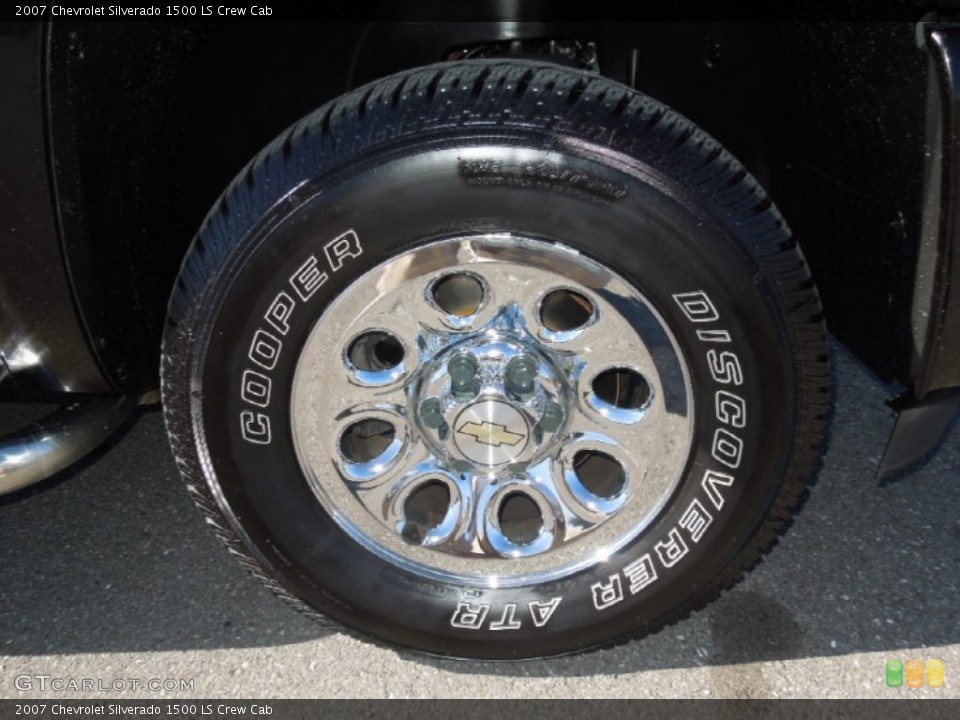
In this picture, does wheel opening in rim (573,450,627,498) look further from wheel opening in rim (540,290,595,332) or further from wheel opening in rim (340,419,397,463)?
wheel opening in rim (340,419,397,463)

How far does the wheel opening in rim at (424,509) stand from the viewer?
73.2 inches

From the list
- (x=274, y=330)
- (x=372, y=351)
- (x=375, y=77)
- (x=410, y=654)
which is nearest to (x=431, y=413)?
(x=372, y=351)

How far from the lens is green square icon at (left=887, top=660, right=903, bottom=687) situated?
6.14 feet

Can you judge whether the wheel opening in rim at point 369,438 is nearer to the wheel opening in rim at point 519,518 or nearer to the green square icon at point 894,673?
the wheel opening in rim at point 519,518

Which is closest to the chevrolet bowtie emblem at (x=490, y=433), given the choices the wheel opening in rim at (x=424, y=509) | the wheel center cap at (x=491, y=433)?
the wheel center cap at (x=491, y=433)

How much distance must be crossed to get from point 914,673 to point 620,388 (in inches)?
32.7

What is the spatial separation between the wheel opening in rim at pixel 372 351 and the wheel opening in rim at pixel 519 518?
392 millimetres

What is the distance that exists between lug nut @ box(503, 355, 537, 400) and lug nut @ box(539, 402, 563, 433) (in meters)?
0.05

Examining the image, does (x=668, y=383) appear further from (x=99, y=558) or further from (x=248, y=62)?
(x=99, y=558)

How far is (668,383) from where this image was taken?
1.71 metres

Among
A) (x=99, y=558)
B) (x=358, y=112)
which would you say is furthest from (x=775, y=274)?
(x=99, y=558)

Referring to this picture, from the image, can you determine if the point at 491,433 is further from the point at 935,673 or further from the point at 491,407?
the point at 935,673

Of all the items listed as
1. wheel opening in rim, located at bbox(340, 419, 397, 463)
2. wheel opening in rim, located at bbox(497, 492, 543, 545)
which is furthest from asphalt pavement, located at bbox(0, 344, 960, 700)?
wheel opening in rim, located at bbox(340, 419, 397, 463)

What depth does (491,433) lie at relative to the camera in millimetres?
1782
